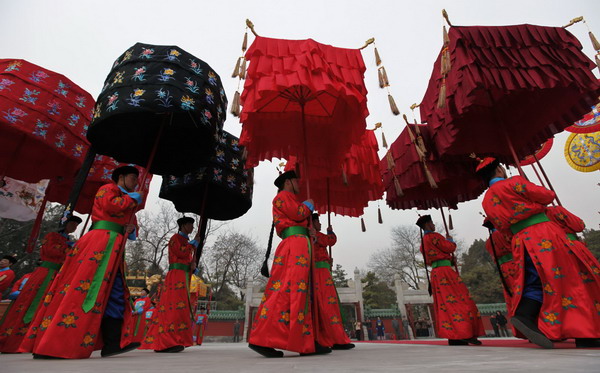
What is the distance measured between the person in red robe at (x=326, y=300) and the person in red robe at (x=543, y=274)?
5.14ft

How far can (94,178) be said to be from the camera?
471 cm

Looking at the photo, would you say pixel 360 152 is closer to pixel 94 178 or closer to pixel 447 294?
pixel 447 294

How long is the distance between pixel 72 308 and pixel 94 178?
2878 millimetres

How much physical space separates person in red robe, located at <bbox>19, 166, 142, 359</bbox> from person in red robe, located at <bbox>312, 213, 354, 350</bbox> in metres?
1.71

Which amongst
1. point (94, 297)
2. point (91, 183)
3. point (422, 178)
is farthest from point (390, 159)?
point (91, 183)

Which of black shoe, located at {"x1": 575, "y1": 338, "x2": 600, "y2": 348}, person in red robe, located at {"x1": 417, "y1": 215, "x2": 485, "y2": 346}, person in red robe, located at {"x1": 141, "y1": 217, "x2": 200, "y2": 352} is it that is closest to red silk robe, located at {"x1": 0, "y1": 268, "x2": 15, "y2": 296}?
person in red robe, located at {"x1": 141, "y1": 217, "x2": 200, "y2": 352}

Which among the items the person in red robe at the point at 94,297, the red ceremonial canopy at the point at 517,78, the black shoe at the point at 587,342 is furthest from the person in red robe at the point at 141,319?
the black shoe at the point at 587,342

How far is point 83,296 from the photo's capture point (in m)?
2.52

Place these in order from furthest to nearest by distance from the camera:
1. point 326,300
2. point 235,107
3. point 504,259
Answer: point 504,259
point 326,300
point 235,107

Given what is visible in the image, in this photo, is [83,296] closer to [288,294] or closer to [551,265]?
[288,294]

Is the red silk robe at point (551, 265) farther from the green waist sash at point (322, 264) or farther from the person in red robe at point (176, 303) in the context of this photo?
the person in red robe at point (176, 303)

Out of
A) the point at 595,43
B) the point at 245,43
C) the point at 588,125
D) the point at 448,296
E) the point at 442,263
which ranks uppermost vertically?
the point at 588,125

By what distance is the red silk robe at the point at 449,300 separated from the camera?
12.4 ft

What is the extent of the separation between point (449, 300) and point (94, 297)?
3.98 m
